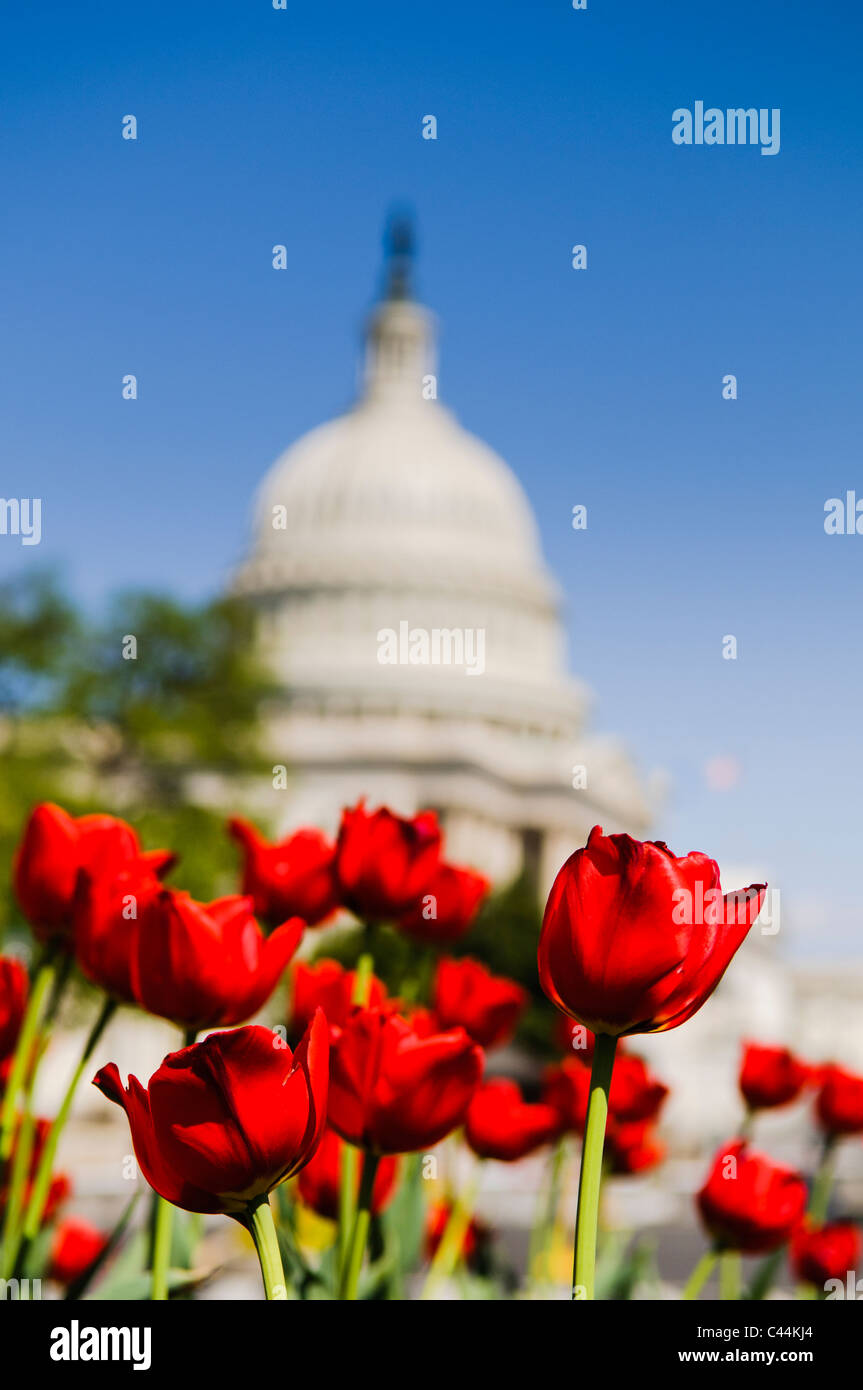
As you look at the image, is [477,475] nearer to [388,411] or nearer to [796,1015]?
[388,411]

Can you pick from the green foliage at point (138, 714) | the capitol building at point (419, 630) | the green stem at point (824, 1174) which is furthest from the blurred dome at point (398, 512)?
the green stem at point (824, 1174)

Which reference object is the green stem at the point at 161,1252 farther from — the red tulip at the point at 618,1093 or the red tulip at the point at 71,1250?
the red tulip at the point at 71,1250

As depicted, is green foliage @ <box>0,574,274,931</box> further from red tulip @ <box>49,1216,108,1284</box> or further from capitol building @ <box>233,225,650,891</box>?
red tulip @ <box>49,1216,108,1284</box>

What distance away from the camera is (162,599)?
121ft

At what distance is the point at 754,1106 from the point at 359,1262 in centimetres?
134

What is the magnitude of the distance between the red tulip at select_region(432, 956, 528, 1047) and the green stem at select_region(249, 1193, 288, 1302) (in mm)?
1346

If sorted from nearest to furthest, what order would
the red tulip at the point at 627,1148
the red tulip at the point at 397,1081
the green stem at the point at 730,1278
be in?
1. the red tulip at the point at 397,1081
2. the green stem at the point at 730,1278
3. the red tulip at the point at 627,1148

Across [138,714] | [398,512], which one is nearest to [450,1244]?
[138,714]

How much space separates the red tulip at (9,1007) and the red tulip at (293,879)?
35 centimetres

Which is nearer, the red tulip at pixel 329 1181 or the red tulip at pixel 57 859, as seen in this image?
the red tulip at pixel 57 859

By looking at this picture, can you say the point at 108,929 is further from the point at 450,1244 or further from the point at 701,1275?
the point at 701,1275

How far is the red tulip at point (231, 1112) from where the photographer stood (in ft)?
3.89

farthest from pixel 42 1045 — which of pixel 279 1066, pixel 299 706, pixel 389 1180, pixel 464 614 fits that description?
pixel 464 614

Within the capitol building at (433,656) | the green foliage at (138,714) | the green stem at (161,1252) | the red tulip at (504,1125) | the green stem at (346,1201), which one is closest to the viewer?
the green stem at (161,1252)
